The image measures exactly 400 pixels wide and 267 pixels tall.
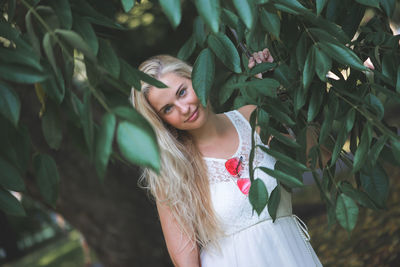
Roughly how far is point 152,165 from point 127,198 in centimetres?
334

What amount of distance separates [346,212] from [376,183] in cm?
24

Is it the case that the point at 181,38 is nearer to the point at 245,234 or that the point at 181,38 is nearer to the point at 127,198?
the point at 127,198

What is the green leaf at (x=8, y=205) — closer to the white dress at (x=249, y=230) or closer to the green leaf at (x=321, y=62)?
the green leaf at (x=321, y=62)

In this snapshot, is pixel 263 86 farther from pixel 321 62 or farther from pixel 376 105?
Answer: pixel 376 105

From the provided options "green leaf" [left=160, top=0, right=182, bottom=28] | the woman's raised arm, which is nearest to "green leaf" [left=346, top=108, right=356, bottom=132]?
"green leaf" [left=160, top=0, right=182, bottom=28]

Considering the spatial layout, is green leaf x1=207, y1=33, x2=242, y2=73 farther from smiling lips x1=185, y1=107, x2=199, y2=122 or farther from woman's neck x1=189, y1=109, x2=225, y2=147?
woman's neck x1=189, y1=109, x2=225, y2=147

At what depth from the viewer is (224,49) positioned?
1079 mm

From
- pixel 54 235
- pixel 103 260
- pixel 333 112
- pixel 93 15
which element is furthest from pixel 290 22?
pixel 54 235

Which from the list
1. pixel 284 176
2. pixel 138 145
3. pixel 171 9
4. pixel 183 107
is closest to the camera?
pixel 138 145

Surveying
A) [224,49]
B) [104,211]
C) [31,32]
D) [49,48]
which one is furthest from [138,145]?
[104,211]

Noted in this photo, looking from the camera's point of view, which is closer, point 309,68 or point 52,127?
point 52,127

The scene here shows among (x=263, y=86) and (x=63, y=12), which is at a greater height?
(x=63, y=12)

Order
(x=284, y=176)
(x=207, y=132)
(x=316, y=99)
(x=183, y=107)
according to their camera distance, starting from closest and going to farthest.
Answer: (x=284, y=176) → (x=316, y=99) → (x=183, y=107) → (x=207, y=132)

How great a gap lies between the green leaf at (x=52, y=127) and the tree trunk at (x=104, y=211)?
2872 millimetres
